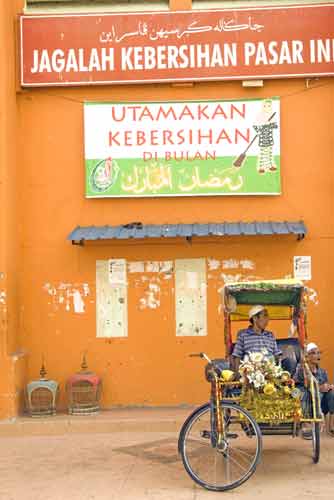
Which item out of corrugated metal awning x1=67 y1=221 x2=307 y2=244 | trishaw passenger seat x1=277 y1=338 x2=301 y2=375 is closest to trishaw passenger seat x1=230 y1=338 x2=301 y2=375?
trishaw passenger seat x1=277 y1=338 x2=301 y2=375

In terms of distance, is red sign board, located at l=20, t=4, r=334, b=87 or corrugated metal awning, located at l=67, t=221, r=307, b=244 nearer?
corrugated metal awning, located at l=67, t=221, r=307, b=244

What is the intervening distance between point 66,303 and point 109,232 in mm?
1229

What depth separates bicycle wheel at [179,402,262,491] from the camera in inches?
289

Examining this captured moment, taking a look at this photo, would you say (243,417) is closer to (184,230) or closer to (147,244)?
(184,230)

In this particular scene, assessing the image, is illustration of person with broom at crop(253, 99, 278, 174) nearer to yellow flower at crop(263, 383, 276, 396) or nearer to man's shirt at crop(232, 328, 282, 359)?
man's shirt at crop(232, 328, 282, 359)

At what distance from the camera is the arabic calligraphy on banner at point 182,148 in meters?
11.2

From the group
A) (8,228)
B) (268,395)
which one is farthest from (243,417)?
(8,228)

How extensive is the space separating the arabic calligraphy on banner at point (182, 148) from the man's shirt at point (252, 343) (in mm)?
3137

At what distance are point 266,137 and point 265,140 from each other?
45mm

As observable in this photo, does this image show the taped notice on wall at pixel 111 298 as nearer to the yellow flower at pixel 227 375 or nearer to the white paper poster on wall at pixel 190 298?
the white paper poster on wall at pixel 190 298

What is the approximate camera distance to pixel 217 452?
773 centimetres

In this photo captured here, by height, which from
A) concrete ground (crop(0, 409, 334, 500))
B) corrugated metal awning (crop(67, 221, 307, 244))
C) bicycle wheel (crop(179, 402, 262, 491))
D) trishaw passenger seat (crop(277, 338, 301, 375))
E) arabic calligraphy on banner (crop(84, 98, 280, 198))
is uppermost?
arabic calligraphy on banner (crop(84, 98, 280, 198))

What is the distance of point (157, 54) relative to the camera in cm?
1129

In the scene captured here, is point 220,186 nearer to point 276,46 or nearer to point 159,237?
point 159,237
